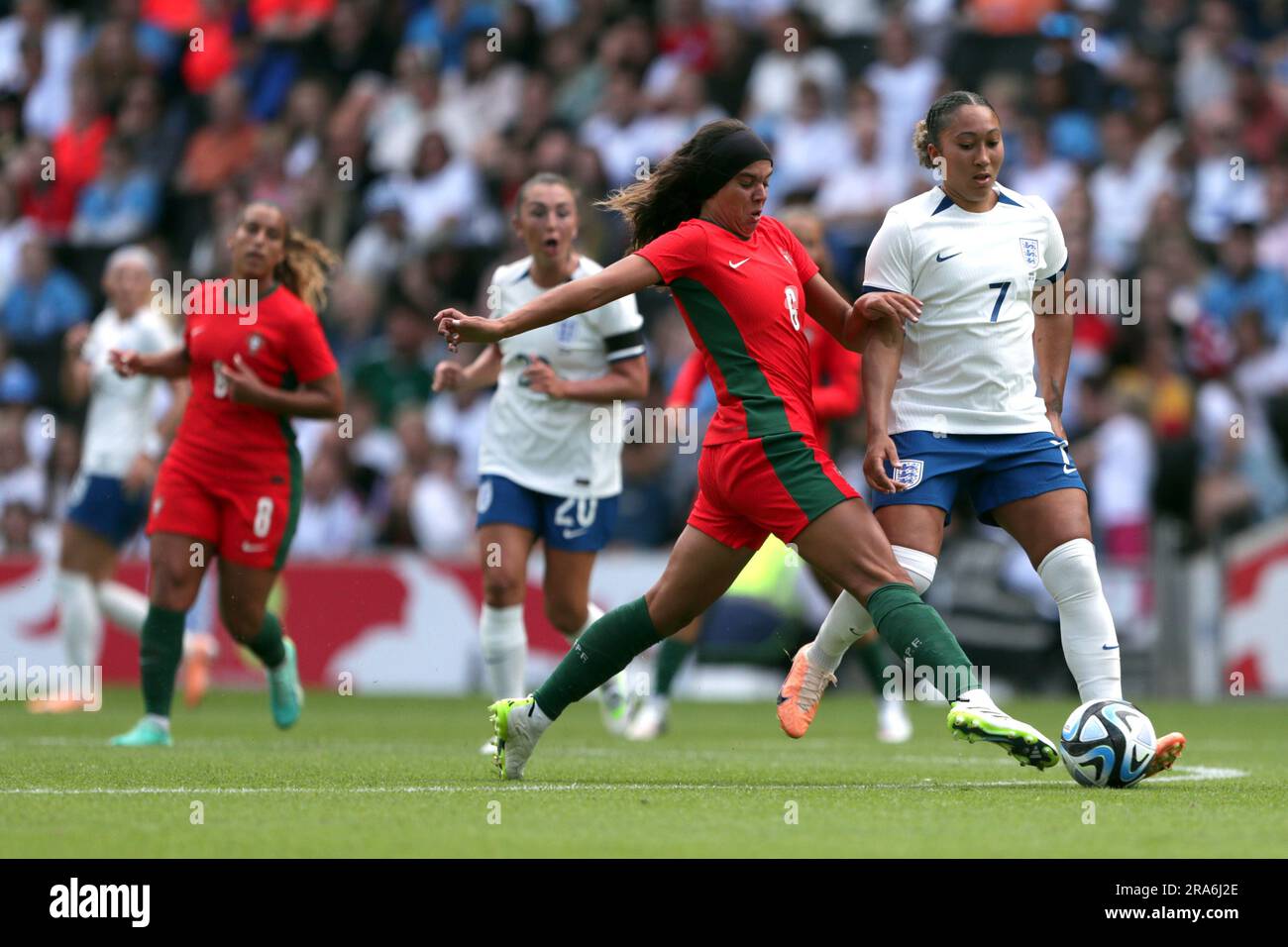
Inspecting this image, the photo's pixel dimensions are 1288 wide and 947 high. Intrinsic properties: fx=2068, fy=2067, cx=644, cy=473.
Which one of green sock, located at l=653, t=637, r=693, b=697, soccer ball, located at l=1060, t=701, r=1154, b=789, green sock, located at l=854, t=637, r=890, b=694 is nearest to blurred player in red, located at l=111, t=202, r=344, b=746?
green sock, located at l=653, t=637, r=693, b=697

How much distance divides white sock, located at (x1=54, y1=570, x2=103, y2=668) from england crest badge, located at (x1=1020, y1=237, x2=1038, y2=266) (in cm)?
735

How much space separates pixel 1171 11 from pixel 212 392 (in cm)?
1029

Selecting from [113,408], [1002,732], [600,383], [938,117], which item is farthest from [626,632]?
[113,408]

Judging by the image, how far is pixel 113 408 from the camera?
12680mm

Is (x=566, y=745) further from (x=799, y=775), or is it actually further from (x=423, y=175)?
(x=423, y=175)

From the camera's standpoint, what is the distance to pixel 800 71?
17562 mm

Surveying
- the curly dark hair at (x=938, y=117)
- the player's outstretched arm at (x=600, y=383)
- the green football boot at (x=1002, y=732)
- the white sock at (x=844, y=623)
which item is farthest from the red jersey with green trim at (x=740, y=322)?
the player's outstretched arm at (x=600, y=383)

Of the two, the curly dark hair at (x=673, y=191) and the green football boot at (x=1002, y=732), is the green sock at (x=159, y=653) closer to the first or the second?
the curly dark hair at (x=673, y=191)

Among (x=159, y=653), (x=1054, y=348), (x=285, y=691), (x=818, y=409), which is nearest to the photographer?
(x=1054, y=348)

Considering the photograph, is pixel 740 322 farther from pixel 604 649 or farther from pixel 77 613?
pixel 77 613

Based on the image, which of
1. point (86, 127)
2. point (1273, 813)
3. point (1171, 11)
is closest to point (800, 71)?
point (1171, 11)

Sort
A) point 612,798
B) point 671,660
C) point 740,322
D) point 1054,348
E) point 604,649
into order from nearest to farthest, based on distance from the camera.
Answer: point 612,798 → point 740,322 → point 604,649 → point 1054,348 → point 671,660

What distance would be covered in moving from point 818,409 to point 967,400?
331 centimetres

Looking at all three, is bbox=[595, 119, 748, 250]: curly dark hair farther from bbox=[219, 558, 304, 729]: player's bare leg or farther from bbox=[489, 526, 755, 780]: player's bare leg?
bbox=[219, 558, 304, 729]: player's bare leg
